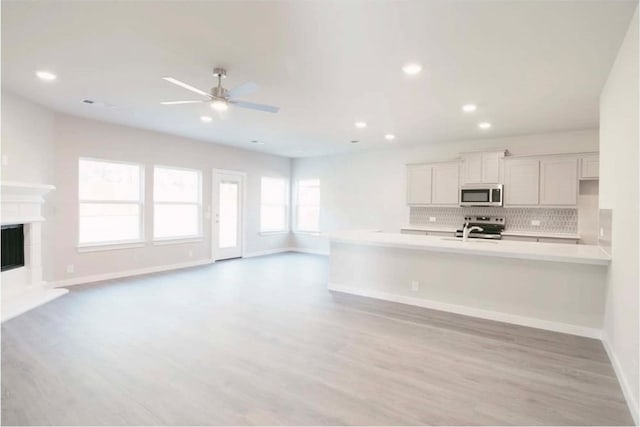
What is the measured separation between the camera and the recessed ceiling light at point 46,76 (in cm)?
355

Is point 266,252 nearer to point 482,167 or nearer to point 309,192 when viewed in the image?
point 309,192

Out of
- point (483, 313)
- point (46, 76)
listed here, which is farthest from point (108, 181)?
point (483, 313)

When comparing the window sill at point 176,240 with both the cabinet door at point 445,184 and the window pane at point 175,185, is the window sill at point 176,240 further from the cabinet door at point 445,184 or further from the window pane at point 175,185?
the cabinet door at point 445,184

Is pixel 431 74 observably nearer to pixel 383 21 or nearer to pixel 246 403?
pixel 383 21

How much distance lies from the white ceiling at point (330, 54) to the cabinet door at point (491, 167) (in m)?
1.14

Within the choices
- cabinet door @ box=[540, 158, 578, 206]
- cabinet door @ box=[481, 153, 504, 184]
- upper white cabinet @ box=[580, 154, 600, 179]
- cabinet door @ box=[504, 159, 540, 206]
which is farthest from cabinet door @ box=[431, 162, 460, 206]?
upper white cabinet @ box=[580, 154, 600, 179]

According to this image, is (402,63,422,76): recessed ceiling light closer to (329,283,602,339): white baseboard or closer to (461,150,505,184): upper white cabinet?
(329,283,602,339): white baseboard

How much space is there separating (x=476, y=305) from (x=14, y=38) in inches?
207

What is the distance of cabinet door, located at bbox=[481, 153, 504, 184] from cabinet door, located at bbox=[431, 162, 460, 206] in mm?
472

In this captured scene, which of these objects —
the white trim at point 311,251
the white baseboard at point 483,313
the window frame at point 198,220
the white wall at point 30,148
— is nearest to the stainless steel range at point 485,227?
the white baseboard at point 483,313

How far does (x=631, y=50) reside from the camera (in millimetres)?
2453

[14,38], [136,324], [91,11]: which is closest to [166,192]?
[136,324]

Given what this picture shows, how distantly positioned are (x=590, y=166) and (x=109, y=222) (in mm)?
8044

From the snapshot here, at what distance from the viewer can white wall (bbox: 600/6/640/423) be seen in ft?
7.41
